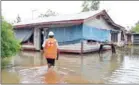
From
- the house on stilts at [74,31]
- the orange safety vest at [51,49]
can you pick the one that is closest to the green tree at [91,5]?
the house on stilts at [74,31]

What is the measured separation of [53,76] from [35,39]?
13.3 meters

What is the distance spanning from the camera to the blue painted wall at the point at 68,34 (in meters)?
18.6

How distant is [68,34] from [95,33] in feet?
7.65

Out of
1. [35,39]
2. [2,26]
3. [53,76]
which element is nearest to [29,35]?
[35,39]

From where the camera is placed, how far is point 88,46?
18.9m

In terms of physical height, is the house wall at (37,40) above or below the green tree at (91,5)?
below

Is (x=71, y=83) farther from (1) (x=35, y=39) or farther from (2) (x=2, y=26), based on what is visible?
(1) (x=35, y=39)

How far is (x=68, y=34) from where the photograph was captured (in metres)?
19.2

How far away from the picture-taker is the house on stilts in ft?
60.5

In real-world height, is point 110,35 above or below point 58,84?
above

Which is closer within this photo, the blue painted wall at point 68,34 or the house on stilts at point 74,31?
the house on stilts at point 74,31

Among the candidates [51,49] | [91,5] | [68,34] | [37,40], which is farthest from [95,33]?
[91,5]

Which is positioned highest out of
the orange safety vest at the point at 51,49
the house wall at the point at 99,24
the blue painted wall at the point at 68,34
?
the house wall at the point at 99,24

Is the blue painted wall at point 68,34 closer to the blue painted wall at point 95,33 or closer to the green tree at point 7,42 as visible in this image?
the blue painted wall at point 95,33
